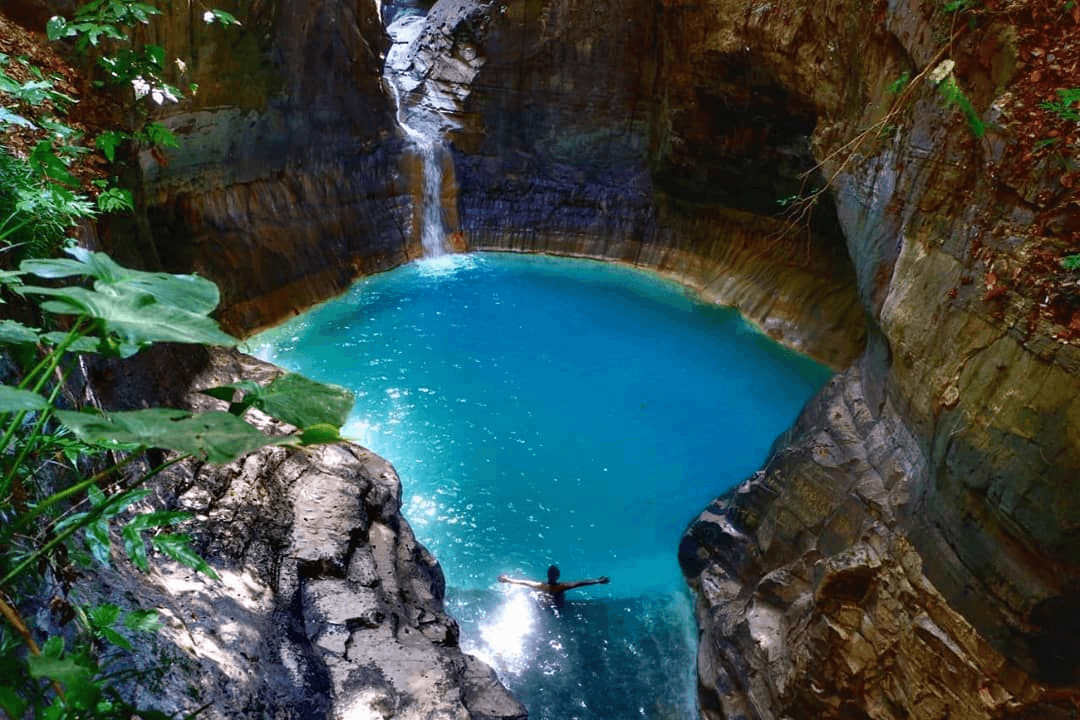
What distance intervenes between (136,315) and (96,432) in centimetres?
33

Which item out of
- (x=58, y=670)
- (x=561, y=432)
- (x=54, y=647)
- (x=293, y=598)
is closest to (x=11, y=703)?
(x=58, y=670)

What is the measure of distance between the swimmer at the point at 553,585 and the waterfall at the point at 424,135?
7.93m

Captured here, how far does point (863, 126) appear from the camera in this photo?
6645 mm

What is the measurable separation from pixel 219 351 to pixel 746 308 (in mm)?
8155

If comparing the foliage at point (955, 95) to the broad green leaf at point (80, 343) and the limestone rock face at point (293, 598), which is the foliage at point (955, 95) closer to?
the limestone rock face at point (293, 598)

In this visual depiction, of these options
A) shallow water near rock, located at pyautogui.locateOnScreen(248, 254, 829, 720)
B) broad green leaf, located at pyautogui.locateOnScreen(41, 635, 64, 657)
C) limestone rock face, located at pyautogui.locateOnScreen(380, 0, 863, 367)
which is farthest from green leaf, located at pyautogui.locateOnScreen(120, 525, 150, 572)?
limestone rock face, located at pyautogui.locateOnScreen(380, 0, 863, 367)

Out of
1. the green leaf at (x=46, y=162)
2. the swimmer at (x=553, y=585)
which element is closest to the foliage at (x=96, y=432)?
the green leaf at (x=46, y=162)

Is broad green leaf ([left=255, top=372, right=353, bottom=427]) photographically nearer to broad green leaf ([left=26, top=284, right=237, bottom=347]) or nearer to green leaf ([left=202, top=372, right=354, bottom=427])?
green leaf ([left=202, top=372, right=354, bottom=427])

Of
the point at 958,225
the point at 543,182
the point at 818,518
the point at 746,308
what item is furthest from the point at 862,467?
the point at 543,182

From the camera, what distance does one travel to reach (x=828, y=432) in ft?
19.2

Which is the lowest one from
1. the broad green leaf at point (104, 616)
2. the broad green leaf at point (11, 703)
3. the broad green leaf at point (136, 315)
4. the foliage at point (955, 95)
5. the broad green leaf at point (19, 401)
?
the broad green leaf at point (104, 616)

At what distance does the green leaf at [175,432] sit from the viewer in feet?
4.69

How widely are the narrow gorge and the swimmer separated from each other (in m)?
1.08

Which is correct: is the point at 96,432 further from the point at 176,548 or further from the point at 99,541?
the point at 176,548
